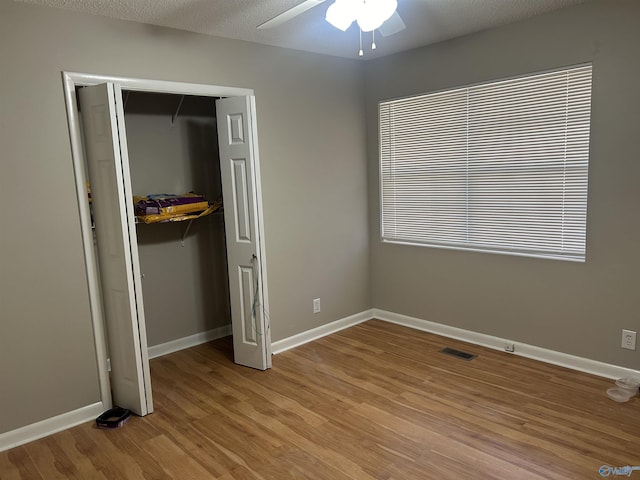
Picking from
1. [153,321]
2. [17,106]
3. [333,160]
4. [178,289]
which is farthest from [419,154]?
[17,106]

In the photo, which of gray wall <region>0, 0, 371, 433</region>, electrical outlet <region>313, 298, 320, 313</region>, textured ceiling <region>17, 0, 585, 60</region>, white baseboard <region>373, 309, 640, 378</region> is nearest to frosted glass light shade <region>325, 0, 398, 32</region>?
textured ceiling <region>17, 0, 585, 60</region>

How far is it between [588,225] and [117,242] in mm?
3064

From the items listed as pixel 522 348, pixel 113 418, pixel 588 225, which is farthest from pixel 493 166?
pixel 113 418

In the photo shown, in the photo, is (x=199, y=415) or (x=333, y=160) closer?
(x=199, y=415)

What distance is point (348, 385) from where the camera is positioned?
3.31m

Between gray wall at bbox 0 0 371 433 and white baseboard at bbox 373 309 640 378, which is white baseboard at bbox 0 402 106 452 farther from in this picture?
white baseboard at bbox 373 309 640 378

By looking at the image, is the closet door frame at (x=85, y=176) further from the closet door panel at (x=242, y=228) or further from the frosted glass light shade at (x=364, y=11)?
the frosted glass light shade at (x=364, y=11)

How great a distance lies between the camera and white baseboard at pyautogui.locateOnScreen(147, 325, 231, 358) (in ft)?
12.9

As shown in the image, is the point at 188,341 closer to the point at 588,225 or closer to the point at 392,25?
the point at 392,25

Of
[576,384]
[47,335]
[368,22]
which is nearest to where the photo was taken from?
[368,22]

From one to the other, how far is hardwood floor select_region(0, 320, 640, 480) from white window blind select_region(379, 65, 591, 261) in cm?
100

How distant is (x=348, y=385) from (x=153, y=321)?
1722 millimetres

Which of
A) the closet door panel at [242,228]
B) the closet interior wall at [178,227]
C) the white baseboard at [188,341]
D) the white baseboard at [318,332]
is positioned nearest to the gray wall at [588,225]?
the white baseboard at [318,332]

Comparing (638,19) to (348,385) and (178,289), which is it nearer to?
(348,385)
